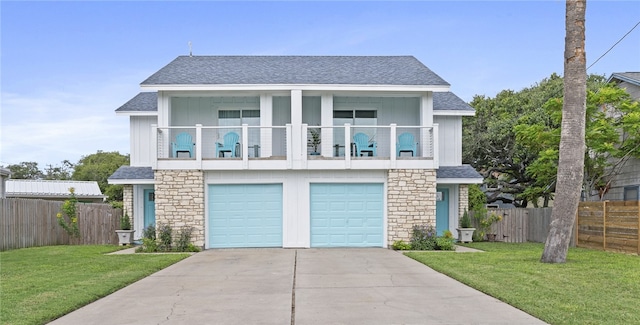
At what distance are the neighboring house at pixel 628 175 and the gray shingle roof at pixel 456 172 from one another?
18.4 feet

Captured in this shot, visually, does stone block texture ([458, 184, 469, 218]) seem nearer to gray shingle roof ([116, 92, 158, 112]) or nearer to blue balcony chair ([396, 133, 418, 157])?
blue balcony chair ([396, 133, 418, 157])

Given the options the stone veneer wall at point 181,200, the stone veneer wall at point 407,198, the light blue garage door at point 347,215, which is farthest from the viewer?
the light blue garage door at point 347,215

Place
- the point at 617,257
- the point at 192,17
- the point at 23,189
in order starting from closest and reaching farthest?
the point at 617,257 → the point at 192,17 → the point at 23,189

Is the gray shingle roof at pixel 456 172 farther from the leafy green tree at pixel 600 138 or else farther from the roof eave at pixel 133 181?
the roof eave at pixel 133 181

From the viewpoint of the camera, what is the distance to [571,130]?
13.4m

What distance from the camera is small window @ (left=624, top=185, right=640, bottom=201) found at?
66.2 ft

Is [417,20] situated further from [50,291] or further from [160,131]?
[50,291]

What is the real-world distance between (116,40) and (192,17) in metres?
2.78

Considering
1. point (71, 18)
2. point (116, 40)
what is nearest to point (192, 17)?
point (116, 40)

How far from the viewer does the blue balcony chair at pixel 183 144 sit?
62.1 feet

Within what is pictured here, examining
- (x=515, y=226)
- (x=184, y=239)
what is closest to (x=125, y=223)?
(x=184, y=239)

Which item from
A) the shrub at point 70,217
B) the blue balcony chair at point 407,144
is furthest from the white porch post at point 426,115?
the shrub at point 70,217

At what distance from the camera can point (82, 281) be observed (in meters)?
10.8

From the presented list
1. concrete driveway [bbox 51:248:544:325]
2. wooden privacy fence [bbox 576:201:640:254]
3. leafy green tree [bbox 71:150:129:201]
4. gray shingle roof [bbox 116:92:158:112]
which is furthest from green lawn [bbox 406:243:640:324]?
leafy green tree [bbox 71:150:129:201]
